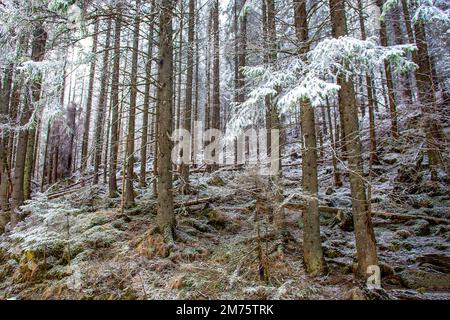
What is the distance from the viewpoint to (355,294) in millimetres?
5039

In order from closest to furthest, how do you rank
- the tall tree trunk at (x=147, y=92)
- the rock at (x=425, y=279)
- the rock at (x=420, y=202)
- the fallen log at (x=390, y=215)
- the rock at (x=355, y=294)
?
the rock at (x=355, y=294), the rock at (x=425, y=279), the tall tree trunk at (x=147, y=92), the fallen log at (x=390, y=215), the rock at (x=420, y=202)

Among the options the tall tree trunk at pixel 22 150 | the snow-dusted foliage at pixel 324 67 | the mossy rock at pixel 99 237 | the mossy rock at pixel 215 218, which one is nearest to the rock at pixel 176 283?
the mossy rock at pixel 99 237

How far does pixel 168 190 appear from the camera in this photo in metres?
7.30

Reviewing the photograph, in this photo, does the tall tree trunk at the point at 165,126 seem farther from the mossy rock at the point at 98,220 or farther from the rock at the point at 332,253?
the rock at the point at 332,253

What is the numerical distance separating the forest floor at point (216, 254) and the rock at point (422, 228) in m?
0.04

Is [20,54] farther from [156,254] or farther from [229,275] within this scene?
[229,275]

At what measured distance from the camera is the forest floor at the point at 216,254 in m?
5.60

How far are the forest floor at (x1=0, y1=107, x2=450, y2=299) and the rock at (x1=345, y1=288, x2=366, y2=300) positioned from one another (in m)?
0.02

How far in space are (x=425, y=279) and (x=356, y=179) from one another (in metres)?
2.72

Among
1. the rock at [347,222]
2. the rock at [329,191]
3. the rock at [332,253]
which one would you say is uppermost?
the rock at [329,191]

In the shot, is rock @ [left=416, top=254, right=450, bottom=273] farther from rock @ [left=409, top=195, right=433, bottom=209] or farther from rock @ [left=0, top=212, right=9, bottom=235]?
rock @ [left=0, top=212, right=9, bottom=235]

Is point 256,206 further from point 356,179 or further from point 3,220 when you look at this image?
point 3,220

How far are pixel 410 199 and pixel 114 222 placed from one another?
376 inches
